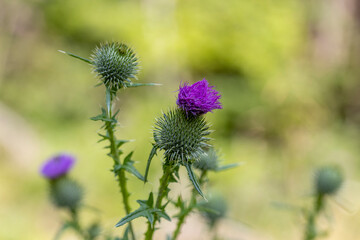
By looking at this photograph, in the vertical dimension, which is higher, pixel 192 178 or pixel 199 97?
pixel 199 97

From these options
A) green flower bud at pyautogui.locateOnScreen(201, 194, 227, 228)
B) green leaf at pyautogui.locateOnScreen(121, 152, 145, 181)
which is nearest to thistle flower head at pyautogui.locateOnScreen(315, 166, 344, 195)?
green flower bud at pyautogui.locateOnScreen(201, 194, 227, 228)

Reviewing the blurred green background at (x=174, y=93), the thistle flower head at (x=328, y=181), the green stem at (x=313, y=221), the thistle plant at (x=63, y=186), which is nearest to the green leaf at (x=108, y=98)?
the thistle plant at (x=63, y=186)

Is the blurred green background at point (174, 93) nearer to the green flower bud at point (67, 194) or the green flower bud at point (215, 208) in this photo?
the green flower bud at point (67, 194)

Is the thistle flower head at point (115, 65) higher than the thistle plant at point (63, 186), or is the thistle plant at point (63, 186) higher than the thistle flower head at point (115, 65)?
the thistle flower head at point (115, 65)

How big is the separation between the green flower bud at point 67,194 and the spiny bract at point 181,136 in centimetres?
105

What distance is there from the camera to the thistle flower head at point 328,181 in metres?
2.61

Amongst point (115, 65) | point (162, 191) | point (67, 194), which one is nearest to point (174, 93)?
point (67, 194)

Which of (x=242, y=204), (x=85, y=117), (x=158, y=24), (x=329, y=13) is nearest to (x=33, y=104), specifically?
(x=85, y=117)

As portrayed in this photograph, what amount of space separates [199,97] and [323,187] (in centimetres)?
153

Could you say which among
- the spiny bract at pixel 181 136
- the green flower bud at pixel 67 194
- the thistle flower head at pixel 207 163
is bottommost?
the green flower bud at pixel 67 194

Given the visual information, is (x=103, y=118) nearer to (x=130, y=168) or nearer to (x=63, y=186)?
(x=130, y=168)

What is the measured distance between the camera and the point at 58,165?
2.61m

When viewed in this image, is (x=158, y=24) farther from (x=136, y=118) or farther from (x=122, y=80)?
(x=122, y=80)

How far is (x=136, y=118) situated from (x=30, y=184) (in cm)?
220
